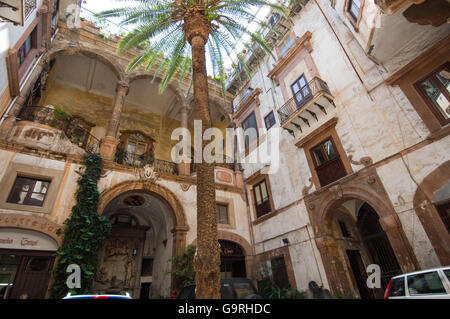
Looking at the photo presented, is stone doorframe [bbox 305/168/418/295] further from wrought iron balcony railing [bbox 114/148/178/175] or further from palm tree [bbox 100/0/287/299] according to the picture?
wrought iron balcony railing [bbox 114/148/178/175]

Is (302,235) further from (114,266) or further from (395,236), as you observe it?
(114,266)

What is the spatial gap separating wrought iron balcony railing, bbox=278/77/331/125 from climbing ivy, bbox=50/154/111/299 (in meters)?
9.66

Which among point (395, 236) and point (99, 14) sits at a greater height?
point (99, 14)

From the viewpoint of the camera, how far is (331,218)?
1012cm

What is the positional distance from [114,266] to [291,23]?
59.9ft

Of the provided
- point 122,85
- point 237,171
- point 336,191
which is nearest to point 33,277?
point 122,85

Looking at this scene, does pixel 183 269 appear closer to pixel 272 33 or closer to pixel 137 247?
pixel 137 247

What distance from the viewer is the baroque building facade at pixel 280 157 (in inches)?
300

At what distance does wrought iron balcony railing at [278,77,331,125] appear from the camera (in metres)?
11.0

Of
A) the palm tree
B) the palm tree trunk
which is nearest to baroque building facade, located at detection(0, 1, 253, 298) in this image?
the palm tree

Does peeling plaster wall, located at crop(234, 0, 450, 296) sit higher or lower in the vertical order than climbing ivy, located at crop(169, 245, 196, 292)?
higher

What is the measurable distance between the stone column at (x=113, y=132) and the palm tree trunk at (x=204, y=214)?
7.01m
